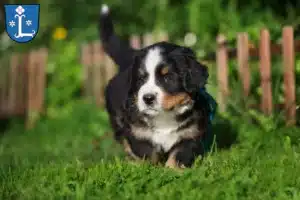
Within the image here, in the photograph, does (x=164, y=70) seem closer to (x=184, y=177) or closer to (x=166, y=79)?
(x=166, y=79)

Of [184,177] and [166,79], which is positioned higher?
[166,79]

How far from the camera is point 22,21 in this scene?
16.6 ft

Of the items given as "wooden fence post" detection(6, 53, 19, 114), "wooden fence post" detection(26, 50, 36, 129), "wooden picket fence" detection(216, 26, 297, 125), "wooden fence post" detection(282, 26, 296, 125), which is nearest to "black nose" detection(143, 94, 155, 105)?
"wooden picket fence" detection(216, 26, 297, 125)

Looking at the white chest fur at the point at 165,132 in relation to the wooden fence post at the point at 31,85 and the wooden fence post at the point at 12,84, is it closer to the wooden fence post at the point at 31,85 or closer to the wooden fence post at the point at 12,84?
the wooden fence post at the point at 31,85

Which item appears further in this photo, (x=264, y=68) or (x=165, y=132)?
(x=264, y=68)

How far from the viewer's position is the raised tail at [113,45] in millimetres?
6293

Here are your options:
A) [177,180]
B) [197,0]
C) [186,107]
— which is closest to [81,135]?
[197,0]

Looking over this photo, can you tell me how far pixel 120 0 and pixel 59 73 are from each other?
88.2 inches

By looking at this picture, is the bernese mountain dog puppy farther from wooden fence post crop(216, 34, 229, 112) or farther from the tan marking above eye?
wooden fence post crop(216, 34, 229, 112)

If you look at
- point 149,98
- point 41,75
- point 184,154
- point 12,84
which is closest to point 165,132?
point 184,154

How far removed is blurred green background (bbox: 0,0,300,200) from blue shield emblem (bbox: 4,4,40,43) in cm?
101

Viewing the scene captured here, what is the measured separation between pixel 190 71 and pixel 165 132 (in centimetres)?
51

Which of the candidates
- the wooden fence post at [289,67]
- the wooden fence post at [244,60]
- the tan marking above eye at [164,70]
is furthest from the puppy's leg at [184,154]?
the wooden fence post at [244,60]

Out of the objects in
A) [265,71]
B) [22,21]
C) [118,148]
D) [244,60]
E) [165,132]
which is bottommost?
[118,148]
